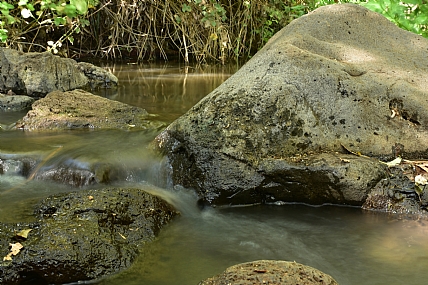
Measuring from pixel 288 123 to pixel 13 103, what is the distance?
3.83 meters

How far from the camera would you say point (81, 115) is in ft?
16.6

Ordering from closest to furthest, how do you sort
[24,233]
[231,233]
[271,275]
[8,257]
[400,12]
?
[271,275]
[8,257]
[24,233]
[231,233]
[400,12]

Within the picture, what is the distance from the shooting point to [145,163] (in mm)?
3723

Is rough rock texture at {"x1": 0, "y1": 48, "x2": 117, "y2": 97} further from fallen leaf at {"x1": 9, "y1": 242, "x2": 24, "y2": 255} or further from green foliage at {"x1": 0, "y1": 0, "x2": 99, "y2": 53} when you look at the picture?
fallen leaf at {"x1": 9, "y1": 242, "x2": 24, "y2": 255}

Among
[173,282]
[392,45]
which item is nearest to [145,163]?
[173,282]

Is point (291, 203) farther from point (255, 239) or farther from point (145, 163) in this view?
point (145, 163)

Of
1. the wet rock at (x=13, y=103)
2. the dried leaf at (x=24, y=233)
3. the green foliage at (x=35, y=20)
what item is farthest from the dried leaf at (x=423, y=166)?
the green foliage at (x=35, y=20)

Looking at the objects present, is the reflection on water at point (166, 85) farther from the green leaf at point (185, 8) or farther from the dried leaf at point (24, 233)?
the dried leaf at point (24, 233)

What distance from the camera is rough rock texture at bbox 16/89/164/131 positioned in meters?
4.88

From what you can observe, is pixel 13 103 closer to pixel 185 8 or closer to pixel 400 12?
pixel 400 12

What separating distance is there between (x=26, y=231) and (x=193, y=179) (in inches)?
51.3

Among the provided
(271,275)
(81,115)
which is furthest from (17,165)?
(271,275)

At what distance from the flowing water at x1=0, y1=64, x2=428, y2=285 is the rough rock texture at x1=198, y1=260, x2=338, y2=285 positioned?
50 centimetres

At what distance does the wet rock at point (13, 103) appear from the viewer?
5829mm
